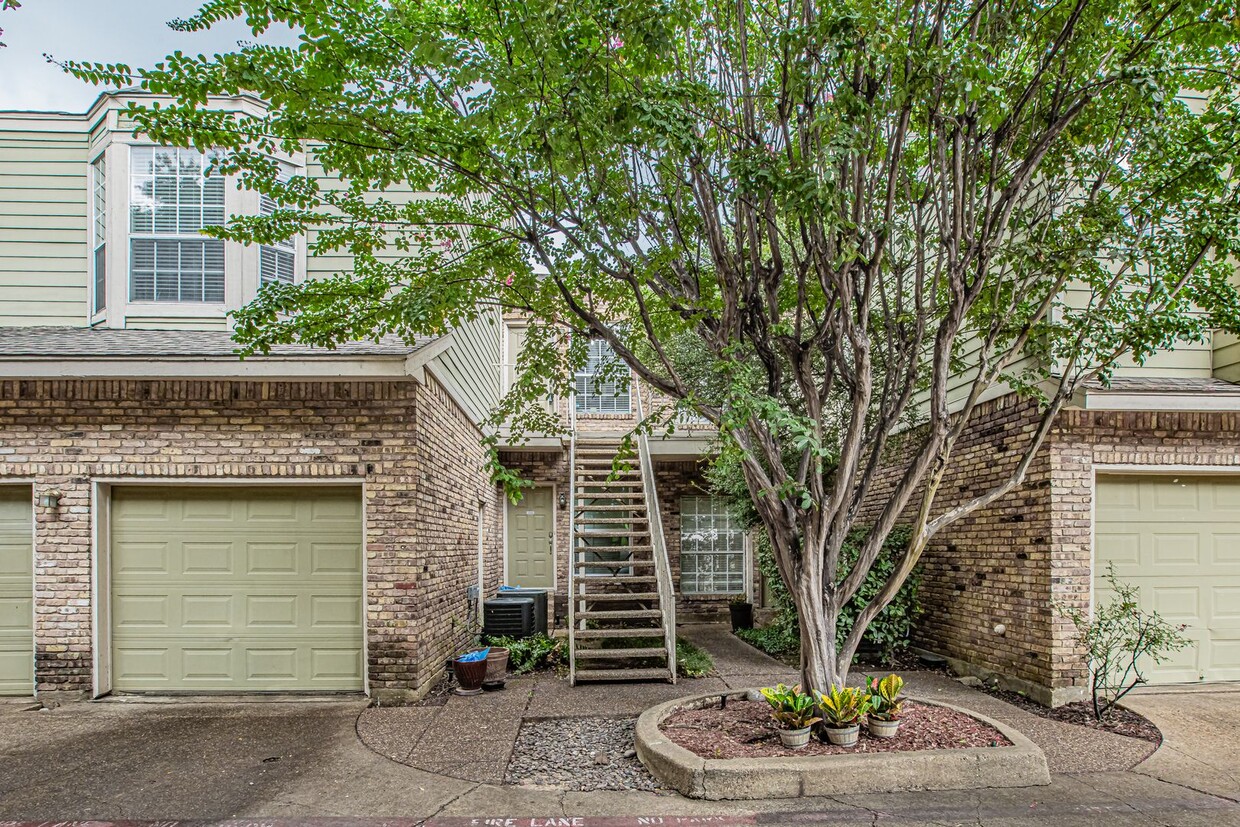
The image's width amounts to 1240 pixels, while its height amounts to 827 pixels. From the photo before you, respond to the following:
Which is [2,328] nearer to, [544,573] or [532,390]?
[532,390]

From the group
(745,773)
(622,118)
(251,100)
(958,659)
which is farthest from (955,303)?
(251,100)

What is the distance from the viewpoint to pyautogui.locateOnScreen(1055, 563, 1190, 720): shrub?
20.7ft

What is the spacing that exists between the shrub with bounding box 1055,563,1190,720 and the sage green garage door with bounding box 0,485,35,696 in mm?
9025

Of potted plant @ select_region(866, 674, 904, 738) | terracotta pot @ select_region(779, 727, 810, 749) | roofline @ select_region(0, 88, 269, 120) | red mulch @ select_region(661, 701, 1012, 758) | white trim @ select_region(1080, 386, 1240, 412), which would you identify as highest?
roofline @ select_region(0, 88, 269, 120)

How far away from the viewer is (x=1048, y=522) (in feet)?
21.9

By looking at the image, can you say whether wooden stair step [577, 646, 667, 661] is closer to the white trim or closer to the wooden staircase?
the wooden staircase

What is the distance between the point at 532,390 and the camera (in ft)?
23.3

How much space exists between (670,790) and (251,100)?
23.8ft

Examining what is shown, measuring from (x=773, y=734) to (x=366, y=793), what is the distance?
262 cm

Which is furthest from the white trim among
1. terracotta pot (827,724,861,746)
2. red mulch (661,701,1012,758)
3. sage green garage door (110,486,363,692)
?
sage green garage door (110,486,363,692)

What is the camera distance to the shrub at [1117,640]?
6305 mm

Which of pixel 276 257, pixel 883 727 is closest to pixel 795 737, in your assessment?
pixel 883 727

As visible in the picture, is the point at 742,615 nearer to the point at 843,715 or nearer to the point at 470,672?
the point at 470,672

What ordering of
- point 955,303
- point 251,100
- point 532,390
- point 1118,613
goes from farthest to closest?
point 251,100 → point 532,390 → point 1118,613 → point 955,303
